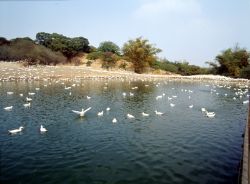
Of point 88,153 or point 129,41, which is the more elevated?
point 129,41

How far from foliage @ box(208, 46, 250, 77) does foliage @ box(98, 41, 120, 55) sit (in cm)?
4010

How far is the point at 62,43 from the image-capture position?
387 feet

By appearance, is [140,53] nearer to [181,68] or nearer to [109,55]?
[109,55]

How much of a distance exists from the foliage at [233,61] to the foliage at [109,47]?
132ft

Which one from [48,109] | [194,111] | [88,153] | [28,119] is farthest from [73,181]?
[194,111]

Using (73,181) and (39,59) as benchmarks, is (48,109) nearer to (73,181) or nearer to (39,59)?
(73,181)

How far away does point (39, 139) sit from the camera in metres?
19.3

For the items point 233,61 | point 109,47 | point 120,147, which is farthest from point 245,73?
point 120,147

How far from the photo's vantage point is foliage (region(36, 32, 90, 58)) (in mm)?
115669

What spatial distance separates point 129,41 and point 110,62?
9143 millimetres

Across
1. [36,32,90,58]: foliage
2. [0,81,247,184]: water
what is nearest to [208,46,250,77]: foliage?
[36,32,90,58]: foliage

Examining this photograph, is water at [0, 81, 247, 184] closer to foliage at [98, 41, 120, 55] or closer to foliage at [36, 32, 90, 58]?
foliage at [36, 32, 90, 58]

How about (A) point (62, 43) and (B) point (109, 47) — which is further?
(B) point (109, 47)

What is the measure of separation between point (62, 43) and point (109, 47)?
18.6 metres
